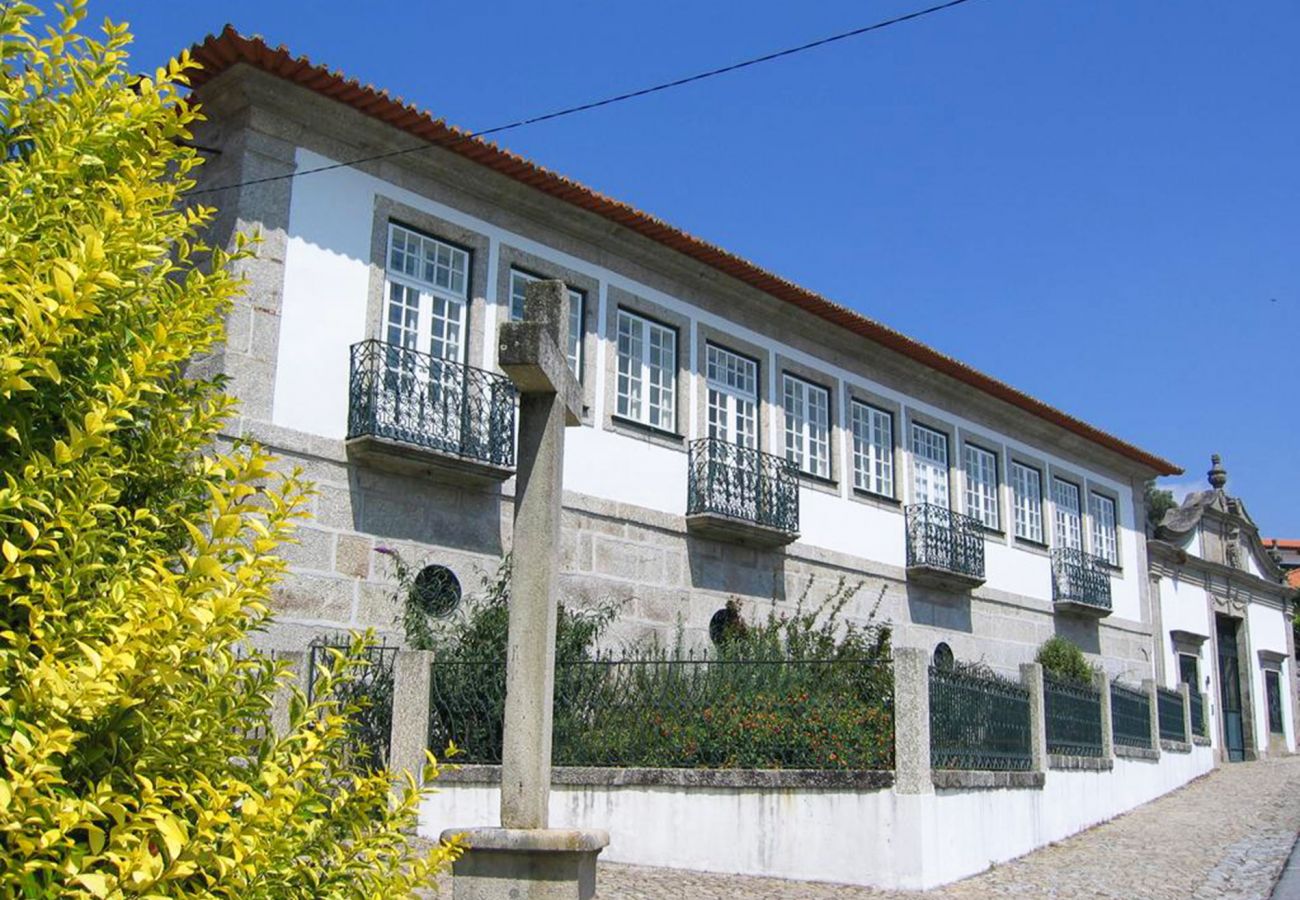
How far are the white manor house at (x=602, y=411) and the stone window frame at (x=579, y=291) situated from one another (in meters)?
0.03

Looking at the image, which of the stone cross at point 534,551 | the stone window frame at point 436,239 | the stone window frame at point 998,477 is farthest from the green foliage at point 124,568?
the stone window frame at point 998,477

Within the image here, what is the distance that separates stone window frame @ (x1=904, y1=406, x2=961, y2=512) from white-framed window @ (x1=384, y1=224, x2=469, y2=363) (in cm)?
842

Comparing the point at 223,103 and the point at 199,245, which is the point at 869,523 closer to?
the point at 223,103

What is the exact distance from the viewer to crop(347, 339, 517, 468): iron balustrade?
12.2m

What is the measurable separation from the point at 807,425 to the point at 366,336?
718cm

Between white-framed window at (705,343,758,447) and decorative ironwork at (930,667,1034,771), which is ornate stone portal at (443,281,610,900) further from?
white-framed window at (705,343,758,447)

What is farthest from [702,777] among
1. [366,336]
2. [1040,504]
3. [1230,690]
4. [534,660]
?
[1230,690]

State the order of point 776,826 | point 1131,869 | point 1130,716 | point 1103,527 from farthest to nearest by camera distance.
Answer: point 1103,527 < point 1130,716 < point 1131,869 < point 776,826

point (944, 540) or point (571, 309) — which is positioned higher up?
point (571, 309)

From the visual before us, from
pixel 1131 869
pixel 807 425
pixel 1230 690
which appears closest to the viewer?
pixel 1131 869

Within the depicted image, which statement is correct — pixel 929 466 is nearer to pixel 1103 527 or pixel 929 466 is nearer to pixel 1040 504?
pixel 1040 504

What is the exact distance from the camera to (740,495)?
16.1m

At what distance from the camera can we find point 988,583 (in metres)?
21.0

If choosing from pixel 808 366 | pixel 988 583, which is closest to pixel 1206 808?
pixel 988 583
